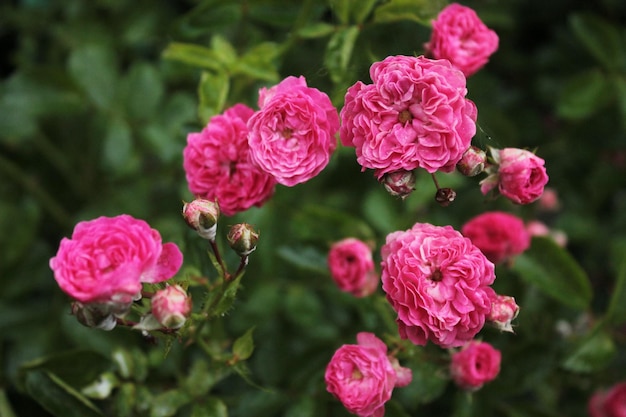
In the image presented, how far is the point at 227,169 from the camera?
1.45 m

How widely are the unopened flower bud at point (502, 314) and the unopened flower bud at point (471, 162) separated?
0.24 meters

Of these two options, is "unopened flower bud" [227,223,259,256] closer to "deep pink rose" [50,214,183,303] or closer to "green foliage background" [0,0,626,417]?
"deep pink rose" [50,214,183,303]

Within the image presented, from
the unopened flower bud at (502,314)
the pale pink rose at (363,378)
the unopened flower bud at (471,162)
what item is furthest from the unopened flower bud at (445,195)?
the pale pink rose at (363,378)

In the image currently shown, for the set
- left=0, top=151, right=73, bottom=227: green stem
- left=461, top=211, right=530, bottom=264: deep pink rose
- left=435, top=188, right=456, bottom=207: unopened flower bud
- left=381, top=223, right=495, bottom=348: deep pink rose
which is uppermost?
left=435, top=188, right=456, bottom=207: unopened flower bud

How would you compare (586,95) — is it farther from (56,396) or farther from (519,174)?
(56,396)

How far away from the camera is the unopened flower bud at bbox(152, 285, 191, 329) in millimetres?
1185

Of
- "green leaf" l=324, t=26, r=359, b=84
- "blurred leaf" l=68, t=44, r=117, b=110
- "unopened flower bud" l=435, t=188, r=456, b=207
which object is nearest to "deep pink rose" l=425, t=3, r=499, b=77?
"green leaf" l=324, t=26, r=359, b=84

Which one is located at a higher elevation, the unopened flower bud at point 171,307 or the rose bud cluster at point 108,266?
the rose bud cluster at point 108,266

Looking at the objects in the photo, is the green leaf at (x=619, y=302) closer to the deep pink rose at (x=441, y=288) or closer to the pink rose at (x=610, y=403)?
the pink rose at (x=610, y=403)

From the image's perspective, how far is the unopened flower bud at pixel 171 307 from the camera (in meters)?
1.18

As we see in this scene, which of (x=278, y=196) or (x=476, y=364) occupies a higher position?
(x=278, y=196)

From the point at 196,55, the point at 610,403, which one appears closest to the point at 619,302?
the point at 610,403

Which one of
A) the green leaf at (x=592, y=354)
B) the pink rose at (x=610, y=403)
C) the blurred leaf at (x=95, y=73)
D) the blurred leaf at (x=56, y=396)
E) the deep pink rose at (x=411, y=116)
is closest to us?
the deep pink rose at (x=411, y=116)

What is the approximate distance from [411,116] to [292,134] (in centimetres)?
23
